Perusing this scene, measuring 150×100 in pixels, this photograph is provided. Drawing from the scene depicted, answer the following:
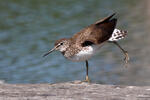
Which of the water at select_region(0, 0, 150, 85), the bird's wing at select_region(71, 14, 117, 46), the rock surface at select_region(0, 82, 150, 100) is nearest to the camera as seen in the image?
the rock surface at select_region(0, 82, 150, 100)

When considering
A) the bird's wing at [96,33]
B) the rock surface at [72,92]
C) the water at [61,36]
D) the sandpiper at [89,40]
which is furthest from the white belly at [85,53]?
the water at [61,36]

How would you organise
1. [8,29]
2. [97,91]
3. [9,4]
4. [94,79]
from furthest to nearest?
1. [9,4]
2. [8,29]
3. [94,79]
4. [97,91]

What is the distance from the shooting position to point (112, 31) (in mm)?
10680

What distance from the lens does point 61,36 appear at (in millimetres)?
18750

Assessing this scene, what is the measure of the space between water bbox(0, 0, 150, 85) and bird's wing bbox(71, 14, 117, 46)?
333cm

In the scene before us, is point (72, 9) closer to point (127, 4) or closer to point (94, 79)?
point (127, 4)

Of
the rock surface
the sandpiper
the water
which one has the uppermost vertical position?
the water

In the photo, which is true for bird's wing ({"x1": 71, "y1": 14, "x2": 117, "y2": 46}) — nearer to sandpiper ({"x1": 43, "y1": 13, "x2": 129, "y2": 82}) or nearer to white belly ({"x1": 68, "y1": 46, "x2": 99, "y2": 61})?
sandpiper ({"x1": 43, "y1": 13, "x2": 129, "y2": 82})

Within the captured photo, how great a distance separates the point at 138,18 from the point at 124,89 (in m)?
12.5

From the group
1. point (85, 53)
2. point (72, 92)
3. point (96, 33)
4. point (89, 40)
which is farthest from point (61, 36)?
point (72, 92)

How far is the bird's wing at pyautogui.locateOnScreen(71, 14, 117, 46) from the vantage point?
10242 millimetres

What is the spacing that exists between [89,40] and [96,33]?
0.38 metres

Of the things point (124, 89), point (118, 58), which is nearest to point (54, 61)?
point (118, 58)

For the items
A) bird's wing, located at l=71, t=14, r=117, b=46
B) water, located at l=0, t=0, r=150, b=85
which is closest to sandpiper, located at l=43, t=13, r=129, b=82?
bird's wing, located at l=71, t=14, r=117, b=46
